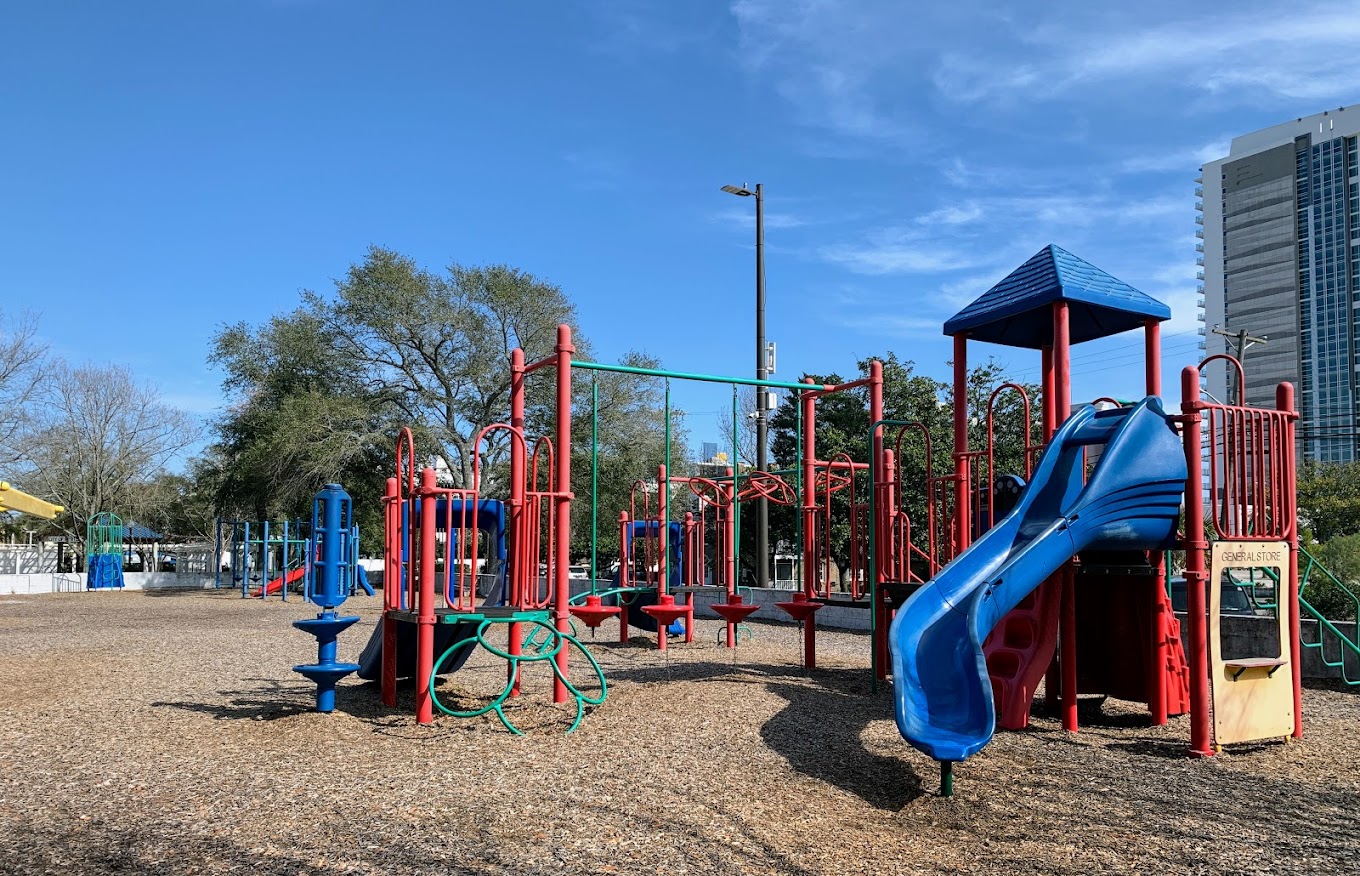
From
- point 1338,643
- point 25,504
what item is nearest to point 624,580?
point 1338,643

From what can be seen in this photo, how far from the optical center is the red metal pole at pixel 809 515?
429 inches

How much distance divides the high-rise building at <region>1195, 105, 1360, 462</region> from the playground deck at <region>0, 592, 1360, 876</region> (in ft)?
261

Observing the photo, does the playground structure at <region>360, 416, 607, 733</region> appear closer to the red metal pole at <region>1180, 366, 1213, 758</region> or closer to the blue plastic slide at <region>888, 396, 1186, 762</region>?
the blue plastic slide at <region>888, 396, 1186, 762</region>

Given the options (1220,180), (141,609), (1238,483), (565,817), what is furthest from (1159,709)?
(1220,180)

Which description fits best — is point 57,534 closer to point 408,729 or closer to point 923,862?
point 408,729

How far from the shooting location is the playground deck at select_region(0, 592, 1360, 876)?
4.69m

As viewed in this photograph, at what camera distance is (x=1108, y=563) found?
324 inches

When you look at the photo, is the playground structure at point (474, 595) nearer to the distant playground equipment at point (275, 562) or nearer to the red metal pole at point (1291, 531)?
the red metal pole at point (1291, 531)

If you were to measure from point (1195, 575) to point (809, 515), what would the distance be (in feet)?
14.2

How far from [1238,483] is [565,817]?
5.70 meters

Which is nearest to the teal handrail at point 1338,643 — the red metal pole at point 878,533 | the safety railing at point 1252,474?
the safety railing at point 1252,474

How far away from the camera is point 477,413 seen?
34.3 meters

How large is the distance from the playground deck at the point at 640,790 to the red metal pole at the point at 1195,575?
27cm

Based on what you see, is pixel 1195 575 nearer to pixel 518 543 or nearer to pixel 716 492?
pixel 518 543
